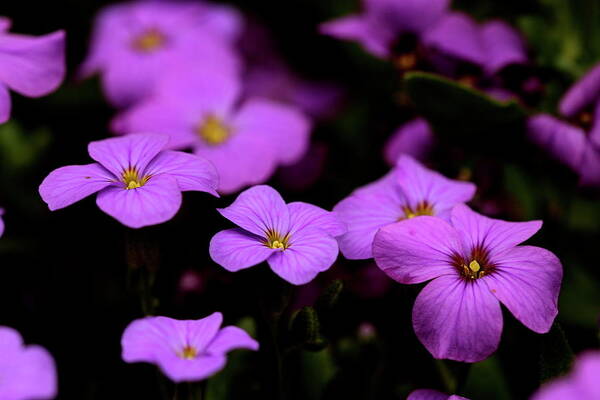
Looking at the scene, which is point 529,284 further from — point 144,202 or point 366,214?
point 144,202

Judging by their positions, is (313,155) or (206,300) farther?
(313,155)

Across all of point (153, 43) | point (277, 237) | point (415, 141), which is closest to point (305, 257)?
point (277, 237)

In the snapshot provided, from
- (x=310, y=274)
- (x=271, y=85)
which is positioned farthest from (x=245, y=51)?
(x=310, y=274)

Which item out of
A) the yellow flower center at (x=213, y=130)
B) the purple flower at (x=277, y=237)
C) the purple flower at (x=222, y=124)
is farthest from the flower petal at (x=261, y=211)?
the yellow flower center at (x=213, y=130)

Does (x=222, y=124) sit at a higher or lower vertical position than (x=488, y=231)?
lower

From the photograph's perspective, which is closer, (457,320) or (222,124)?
(457,320)

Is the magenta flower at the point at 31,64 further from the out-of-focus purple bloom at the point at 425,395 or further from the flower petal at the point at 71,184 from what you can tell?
the out-of-focus purple bloom at the point at 425,395

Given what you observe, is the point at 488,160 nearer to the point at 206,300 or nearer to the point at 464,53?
the point at 464,53
